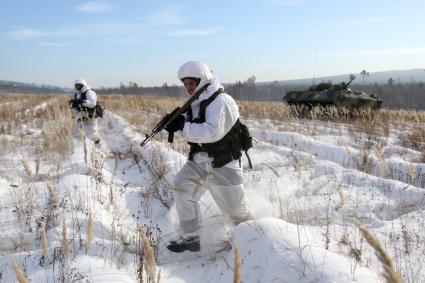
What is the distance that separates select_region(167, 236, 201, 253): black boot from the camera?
3.45m

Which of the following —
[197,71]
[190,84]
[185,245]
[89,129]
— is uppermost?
[197,71]

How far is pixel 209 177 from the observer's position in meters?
3.69

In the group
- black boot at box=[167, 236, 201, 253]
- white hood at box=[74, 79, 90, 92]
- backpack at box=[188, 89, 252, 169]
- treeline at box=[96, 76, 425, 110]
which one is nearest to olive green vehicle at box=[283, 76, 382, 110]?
white hood at box=[74, 79, 90, 92]

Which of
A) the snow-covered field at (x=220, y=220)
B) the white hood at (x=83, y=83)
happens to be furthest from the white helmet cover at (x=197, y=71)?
the white hood at (x=83, y=83)

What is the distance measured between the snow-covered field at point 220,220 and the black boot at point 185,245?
69 millimetres

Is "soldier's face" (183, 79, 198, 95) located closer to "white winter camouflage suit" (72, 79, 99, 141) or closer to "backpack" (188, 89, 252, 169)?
"backpack" (188, 89, 252, 169)

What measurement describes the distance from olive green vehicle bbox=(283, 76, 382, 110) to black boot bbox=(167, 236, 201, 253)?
12171 millimetres

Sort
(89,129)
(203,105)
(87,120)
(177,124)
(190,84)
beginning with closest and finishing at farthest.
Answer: (203,105) < (190,84) < (177,124) < (89,129) < (87,120)

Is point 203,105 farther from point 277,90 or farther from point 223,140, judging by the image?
point 277,90

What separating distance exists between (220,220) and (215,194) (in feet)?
1.04

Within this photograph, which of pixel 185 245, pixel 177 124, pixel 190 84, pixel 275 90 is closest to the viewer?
pixel 185 245

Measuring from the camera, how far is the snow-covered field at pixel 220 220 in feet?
8.61

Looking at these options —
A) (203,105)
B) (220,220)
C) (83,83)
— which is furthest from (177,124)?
(83,83)

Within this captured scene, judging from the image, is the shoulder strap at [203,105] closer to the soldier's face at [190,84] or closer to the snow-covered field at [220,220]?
the soldier's face at [190,84]
